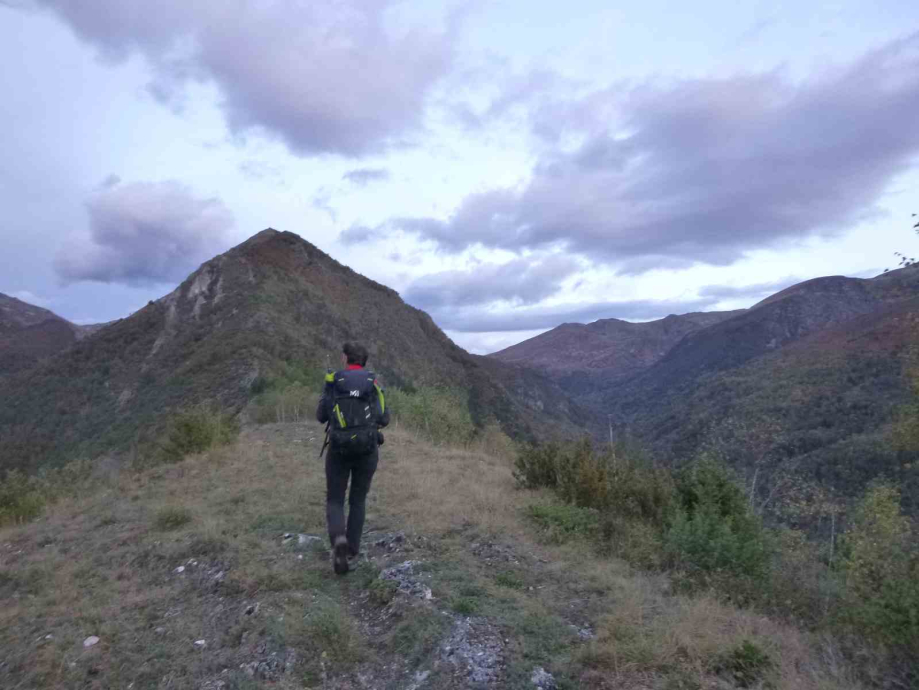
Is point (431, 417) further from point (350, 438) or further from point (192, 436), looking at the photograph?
point (350, 438)

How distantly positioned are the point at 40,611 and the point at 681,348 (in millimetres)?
133873

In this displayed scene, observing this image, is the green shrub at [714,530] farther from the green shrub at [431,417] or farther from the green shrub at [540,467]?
the green shrub at [431,417]

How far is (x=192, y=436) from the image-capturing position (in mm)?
11953

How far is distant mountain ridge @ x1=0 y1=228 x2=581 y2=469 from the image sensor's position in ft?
99.6

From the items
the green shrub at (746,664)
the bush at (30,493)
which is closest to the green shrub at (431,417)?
the bush at (30,493)

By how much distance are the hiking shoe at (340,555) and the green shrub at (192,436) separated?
23.8 feet

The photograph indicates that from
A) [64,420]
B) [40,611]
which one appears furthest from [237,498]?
[64,420]

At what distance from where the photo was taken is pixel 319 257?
181 feet

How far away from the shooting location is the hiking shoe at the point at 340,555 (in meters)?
5.34

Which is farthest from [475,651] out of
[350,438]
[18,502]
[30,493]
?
[30,493]

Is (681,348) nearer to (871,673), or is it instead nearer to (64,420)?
(64,420)

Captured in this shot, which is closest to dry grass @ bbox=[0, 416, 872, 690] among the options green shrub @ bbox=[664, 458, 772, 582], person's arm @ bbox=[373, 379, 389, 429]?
green shrub @ bbox=[664, 458, 772, 582]

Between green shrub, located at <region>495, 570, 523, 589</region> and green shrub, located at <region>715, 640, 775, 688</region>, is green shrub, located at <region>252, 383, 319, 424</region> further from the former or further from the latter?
green shrub, located at <region>715, 640, 775, 688</region>

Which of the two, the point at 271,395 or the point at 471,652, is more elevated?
the point at 271,395
